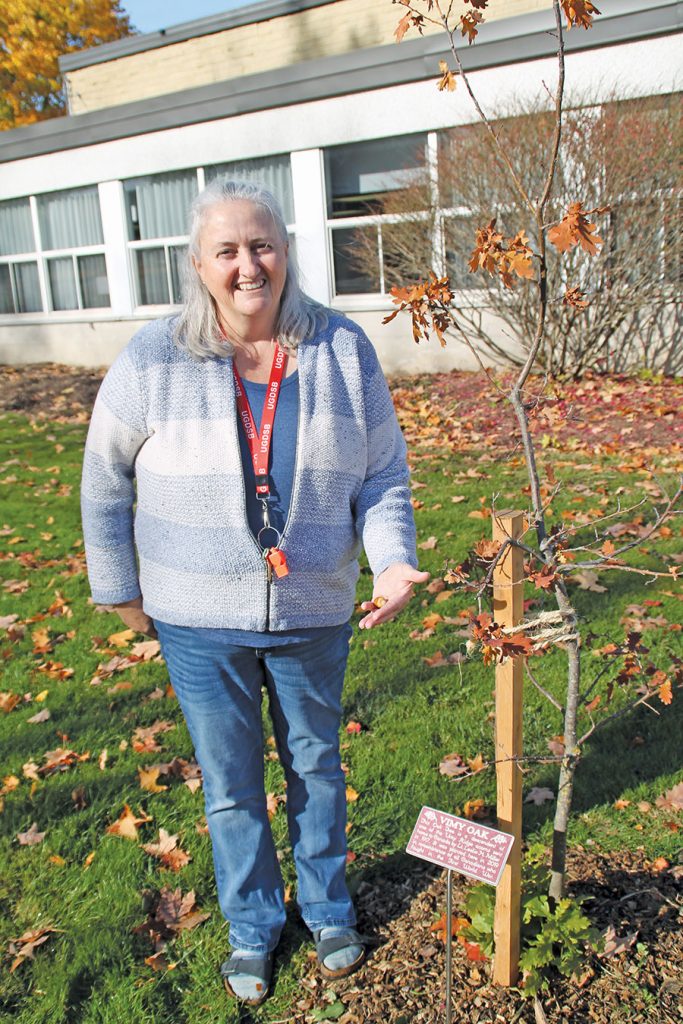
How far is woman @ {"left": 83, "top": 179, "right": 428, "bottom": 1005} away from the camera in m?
2.26

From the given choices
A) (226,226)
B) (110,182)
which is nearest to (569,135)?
(226,226)

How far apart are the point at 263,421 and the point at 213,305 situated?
1.09 ft

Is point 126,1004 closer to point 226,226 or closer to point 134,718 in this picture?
point 134,718

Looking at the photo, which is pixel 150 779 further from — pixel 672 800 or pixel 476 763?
pixel 672 800

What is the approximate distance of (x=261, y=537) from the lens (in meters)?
2.28

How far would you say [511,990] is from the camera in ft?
7.77

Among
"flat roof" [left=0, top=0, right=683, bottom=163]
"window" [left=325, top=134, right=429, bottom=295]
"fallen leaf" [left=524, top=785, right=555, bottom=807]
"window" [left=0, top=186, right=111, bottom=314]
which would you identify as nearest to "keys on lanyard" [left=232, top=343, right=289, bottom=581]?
"fallen leaf" [left=524, top=785, right=555, bottom=807]

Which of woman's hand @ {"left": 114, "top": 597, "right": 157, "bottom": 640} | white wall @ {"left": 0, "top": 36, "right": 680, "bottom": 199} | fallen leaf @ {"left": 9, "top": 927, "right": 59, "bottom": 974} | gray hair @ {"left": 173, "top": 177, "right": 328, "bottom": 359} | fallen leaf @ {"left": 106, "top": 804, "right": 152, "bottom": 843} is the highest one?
white wall @ {"left": 0, "top": 36, "right": 680, "bottom": 199}

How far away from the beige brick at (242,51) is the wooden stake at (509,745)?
13.2m

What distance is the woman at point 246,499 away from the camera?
2.26m

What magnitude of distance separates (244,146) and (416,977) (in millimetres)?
12863

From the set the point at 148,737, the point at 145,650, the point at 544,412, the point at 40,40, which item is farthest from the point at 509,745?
the point at 40,40

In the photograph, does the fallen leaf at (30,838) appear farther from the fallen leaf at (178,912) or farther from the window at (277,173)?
the window at (277,173)

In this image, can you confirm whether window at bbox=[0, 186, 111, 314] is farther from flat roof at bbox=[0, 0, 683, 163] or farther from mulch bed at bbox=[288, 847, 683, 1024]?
mulch bed at bbox=[288, 847, 683, 1024]
